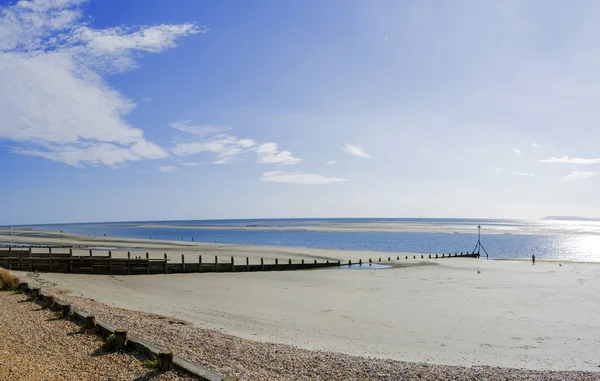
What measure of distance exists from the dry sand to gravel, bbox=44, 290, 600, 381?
1.97 m

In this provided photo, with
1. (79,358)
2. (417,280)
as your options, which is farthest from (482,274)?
(79,358)

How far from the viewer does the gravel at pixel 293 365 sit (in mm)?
9711

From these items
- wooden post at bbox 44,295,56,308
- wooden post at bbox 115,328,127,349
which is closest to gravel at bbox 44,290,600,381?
wooden post at bbox 115,328,127,349

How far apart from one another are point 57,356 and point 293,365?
534 cm

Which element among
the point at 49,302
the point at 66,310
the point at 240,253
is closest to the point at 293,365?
the point at 66,310

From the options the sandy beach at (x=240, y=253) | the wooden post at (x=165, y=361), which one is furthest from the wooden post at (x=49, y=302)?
the sandy beach at (x=240, y=253)

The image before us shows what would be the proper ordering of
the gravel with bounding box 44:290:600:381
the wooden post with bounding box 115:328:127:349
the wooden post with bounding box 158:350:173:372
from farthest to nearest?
the wooden post with bounding box 115:328:127:349
the gravel with bounding box 44:290:600:381
the wooden post with bounding box 158:350:173:372

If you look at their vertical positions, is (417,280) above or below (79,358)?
below

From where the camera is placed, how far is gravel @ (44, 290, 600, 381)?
9.71 m

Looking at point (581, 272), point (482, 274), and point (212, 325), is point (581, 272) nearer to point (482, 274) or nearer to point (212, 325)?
point (482, 274)

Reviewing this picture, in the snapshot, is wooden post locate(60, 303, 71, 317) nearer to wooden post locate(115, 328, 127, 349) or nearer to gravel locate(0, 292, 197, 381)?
gravel locate(0, 292, 197, 381)

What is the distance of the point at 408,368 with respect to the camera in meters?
10.9

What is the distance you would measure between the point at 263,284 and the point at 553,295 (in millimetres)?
18038

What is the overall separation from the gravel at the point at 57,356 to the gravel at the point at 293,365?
138 centimetres
